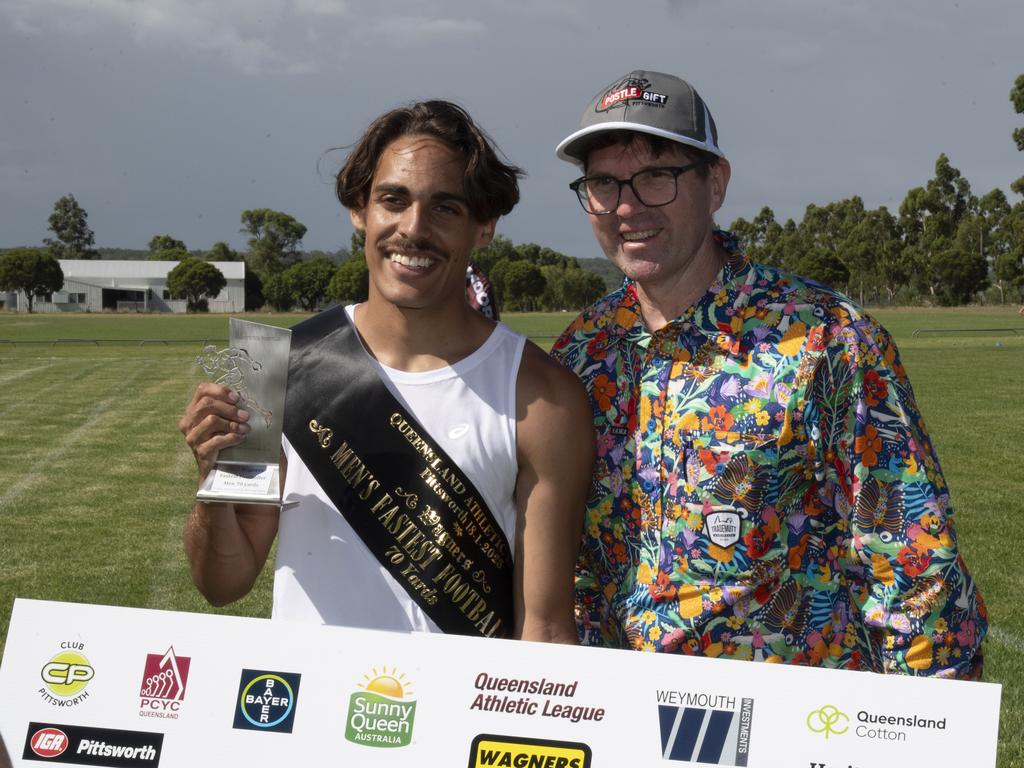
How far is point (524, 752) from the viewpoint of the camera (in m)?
2.63

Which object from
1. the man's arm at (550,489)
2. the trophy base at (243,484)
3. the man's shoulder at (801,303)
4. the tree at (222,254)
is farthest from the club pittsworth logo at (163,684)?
the tree at (222,254)

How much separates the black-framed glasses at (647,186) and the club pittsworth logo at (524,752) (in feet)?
4.77

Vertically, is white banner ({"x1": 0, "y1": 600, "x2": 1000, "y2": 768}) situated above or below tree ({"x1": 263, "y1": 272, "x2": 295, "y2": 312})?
below

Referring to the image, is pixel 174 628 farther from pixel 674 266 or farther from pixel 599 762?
pixel 674 266

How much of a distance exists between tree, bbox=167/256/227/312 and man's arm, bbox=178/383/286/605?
121 meters

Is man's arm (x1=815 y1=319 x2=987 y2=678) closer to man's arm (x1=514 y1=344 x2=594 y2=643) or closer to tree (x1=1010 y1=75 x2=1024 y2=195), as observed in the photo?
man's arm (x1=514 y1=344 x2=594 y2=643)

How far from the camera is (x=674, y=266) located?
2.98 metres

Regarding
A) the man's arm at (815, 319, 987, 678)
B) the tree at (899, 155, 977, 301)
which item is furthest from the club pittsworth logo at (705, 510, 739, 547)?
the tree at (899, 155, 977, 301)

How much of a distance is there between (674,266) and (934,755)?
4.60ft

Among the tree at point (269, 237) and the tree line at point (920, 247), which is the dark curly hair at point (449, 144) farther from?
the tree at point (269, 237)

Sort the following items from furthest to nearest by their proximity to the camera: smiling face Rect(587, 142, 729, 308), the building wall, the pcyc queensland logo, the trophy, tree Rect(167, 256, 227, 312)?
the building wall, tree Rect(167, 256, 227, 312), smiling face Rect(587, 142, 729, 308), the trophy, the pcyc queensland logo

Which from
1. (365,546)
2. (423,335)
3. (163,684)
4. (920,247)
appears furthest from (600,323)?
(920,247)

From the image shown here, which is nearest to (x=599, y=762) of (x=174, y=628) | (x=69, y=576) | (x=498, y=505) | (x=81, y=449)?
(x=498, y=505)

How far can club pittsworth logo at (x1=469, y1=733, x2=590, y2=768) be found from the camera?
2627 mm
